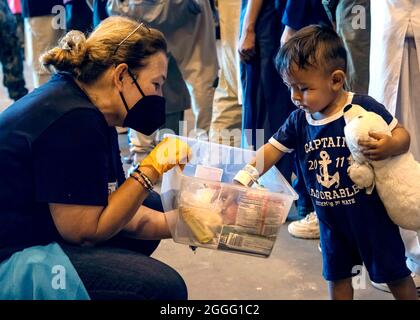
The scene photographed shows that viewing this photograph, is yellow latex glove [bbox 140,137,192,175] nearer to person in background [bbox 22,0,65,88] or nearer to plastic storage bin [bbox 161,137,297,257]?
plastic storage bin [bbox 161,137,297,257]

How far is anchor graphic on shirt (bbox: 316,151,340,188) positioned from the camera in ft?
5.88

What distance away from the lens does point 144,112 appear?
1772 millimetres

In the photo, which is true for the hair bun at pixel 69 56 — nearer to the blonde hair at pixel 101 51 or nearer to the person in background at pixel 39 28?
the blonde hair at pixel 101 51

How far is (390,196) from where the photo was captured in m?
1.76

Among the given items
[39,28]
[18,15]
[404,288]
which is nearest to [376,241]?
[404,288]

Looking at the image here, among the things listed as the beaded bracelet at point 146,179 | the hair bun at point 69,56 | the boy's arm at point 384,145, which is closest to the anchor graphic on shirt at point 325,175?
the boy's arm at point 384,145


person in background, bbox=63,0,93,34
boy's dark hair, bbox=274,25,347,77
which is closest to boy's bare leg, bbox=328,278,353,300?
boy's dark hair, bbox=274,25,347,77

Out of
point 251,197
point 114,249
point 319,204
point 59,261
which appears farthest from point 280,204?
point 59,261

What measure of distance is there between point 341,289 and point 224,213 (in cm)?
47

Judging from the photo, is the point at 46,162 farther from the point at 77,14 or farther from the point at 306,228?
the point at 77,14

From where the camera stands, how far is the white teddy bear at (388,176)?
5.67 feet

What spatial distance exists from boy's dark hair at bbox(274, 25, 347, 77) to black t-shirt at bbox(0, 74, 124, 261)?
523 mm

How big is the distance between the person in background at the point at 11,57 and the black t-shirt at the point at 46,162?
324cm
